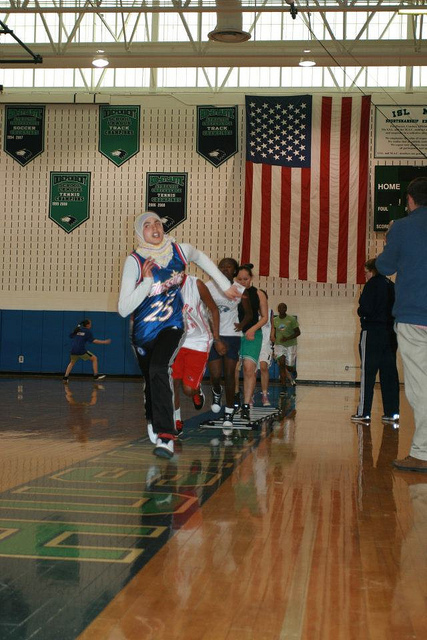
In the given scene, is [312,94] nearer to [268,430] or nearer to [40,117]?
[40,117]

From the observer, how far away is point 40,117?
2317cm

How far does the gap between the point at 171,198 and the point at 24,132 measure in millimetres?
4545

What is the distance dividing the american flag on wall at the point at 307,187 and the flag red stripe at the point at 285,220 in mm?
25

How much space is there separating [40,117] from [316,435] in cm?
1710

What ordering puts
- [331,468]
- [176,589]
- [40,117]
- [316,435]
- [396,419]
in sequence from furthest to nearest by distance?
[40,117]
[396,419]
[316,435]
[331,468]
[176,589]

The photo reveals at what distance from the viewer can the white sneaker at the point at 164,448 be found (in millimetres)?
6355

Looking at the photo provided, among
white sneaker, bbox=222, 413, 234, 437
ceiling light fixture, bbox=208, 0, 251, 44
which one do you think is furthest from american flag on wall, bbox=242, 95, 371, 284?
white sneaker, bbox=222, 413, 234, 437

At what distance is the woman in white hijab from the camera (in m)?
6.42

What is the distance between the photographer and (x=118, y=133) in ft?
75.6

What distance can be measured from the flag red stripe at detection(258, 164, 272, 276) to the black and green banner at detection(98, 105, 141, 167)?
3.97 metres

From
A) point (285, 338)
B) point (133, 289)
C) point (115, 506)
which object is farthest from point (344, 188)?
point (115, 506)

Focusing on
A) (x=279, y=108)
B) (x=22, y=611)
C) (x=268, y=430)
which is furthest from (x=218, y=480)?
(x=279, y=108)

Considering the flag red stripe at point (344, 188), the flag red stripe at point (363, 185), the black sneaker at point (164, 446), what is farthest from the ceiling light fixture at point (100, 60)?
the black sneaker at point (164, 446)

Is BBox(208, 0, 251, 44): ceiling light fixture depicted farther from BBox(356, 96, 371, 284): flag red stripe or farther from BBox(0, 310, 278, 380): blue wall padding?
BBox(0, 310, 278, 380): blue wall padding
